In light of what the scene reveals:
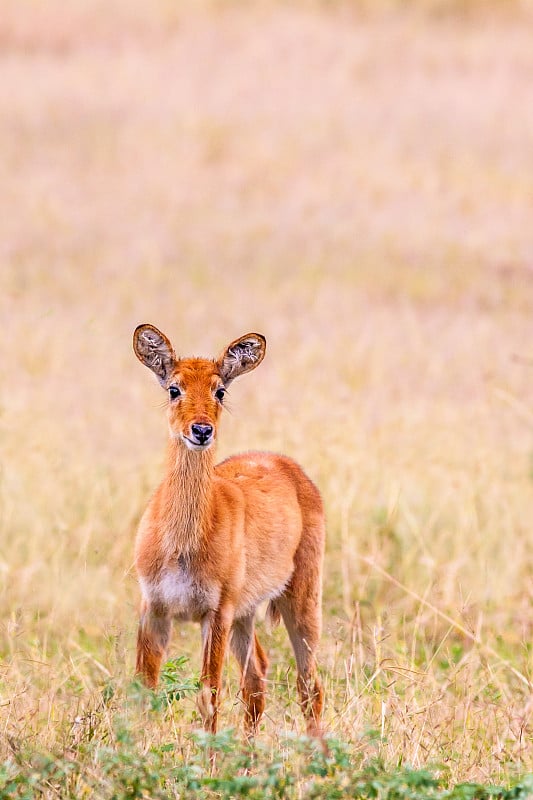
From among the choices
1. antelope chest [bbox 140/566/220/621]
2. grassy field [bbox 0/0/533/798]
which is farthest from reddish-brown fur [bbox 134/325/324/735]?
grassy field [bbox 0/0/533/798]

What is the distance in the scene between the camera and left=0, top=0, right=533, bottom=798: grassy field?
16.8 ft

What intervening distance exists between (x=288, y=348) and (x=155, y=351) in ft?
26.7

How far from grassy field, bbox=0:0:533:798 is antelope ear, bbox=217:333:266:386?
0.86 metres

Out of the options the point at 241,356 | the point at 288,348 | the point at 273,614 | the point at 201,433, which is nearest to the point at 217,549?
the point at 201,433

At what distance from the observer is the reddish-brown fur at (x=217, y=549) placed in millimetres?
5043

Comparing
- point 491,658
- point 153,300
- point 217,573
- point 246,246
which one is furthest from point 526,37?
point 217,573

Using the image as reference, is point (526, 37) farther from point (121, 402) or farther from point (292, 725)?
point (292, 725)

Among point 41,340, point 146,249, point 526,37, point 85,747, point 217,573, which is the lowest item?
point 85,747

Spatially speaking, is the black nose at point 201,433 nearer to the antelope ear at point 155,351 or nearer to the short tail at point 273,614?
the antelope ear at point 155,351

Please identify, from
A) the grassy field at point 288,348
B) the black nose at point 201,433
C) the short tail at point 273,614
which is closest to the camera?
the black nose at point 201,433

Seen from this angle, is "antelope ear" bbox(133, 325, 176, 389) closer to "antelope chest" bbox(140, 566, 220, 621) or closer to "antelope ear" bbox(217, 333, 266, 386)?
"antelope ear" bbox(217, 333, 266, 386)

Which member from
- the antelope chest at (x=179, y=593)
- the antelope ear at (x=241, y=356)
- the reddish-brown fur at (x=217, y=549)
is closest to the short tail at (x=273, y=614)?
the reddish-brown fur at (x=217, y=549)

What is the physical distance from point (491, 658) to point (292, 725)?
6.67 ft

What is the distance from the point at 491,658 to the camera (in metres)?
7.17
